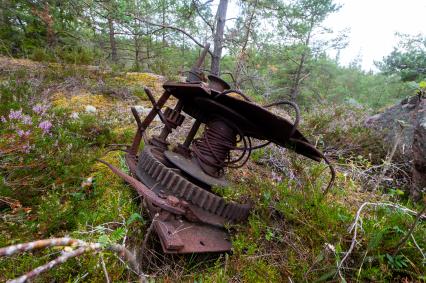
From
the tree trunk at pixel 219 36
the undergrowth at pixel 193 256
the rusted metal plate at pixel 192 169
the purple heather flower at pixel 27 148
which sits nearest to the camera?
the undergrowth at pixel 193 256

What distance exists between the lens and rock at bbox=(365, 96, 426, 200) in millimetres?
3062

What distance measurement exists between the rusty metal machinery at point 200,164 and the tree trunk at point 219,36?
473cm

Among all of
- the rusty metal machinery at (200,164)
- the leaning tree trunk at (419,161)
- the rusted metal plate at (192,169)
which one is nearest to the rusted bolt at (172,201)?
the rusty metal machinery at (200,164)

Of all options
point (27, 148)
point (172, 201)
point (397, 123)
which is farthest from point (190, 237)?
point (397, 123)

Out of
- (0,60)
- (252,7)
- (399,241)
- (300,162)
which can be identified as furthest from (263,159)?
(0,60)

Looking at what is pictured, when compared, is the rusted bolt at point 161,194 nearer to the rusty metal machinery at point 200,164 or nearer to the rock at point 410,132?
the rusty metal machinery at point 200,164

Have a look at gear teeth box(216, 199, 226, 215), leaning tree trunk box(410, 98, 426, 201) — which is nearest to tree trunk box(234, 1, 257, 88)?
leaning tree trunk box(410, 98, 426, 201)

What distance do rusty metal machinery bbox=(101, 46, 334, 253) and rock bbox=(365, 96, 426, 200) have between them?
1.00 meters

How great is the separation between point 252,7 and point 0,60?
6.85 m

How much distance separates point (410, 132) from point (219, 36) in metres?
4.89

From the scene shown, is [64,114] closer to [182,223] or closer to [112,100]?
[112,100]

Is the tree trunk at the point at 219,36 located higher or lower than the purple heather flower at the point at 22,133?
higher

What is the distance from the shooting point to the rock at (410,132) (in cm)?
306

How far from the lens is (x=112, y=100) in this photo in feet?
20.2
